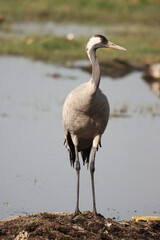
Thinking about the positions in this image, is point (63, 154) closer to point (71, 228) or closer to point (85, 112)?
point (85, 112)

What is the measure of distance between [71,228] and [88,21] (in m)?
22.2

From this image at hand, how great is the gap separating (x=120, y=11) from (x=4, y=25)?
637cm

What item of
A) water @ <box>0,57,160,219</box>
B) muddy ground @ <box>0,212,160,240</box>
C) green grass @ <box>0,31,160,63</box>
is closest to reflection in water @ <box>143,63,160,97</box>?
water @ <box>0,57,160,219</box>

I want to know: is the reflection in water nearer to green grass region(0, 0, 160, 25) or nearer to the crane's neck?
the crane's neck

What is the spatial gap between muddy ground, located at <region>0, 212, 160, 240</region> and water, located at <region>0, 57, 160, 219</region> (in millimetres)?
794

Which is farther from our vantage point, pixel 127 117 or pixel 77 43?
pixel 77 43

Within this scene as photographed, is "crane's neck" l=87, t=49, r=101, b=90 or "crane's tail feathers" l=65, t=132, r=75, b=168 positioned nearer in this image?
"crane's neck" l=87, t=49, r=101, b=90

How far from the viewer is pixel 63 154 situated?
32.5 feet

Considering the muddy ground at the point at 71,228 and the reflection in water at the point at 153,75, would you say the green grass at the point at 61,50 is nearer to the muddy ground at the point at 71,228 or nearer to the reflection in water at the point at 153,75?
the reflection in water at the point at 153,75

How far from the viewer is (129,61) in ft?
63.7

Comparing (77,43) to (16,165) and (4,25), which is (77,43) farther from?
(16,165)

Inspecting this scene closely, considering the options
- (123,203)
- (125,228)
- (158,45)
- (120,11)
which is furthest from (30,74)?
(120,11)

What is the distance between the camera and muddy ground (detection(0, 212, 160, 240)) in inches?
241

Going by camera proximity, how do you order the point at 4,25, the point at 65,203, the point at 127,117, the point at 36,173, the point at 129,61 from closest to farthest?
the point at 65,203 → the point at 36,173 → the point at 127,117 → the point at 129,61 → the point at 4,25
